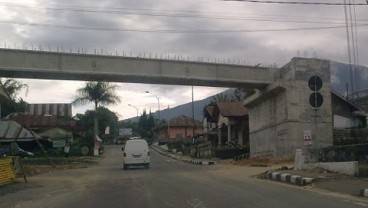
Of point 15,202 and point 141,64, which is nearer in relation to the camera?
point 15,202

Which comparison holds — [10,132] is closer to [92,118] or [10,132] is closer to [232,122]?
[232,122]

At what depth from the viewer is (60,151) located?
2283 inches

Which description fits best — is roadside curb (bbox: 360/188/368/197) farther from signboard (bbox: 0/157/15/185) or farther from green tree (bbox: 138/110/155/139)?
green tree (bbox: 138/110/155/139)

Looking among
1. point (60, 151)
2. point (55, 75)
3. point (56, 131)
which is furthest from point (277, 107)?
point (56, 131)

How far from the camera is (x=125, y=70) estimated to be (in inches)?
1481

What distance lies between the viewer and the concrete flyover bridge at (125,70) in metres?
35.3

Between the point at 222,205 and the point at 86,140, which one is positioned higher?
the point at 86,140

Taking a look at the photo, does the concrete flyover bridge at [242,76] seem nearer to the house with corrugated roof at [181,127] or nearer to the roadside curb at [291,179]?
the roadside curb at [291,179]

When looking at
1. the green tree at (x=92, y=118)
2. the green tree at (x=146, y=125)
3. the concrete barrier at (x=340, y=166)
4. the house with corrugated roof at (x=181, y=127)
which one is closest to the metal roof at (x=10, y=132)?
the green tree at (x=92, y=118)

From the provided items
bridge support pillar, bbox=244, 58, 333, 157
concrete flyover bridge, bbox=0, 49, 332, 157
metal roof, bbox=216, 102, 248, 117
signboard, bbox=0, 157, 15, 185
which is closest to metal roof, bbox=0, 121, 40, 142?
concrete flyover bridge, bbox=0, 49, 332, 157

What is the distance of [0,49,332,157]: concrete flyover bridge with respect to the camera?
35844mm

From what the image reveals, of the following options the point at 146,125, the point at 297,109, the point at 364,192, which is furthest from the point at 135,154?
the point at 146,125

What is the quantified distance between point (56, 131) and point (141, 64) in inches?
1631

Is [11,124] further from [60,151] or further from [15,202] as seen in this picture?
[15,202]
